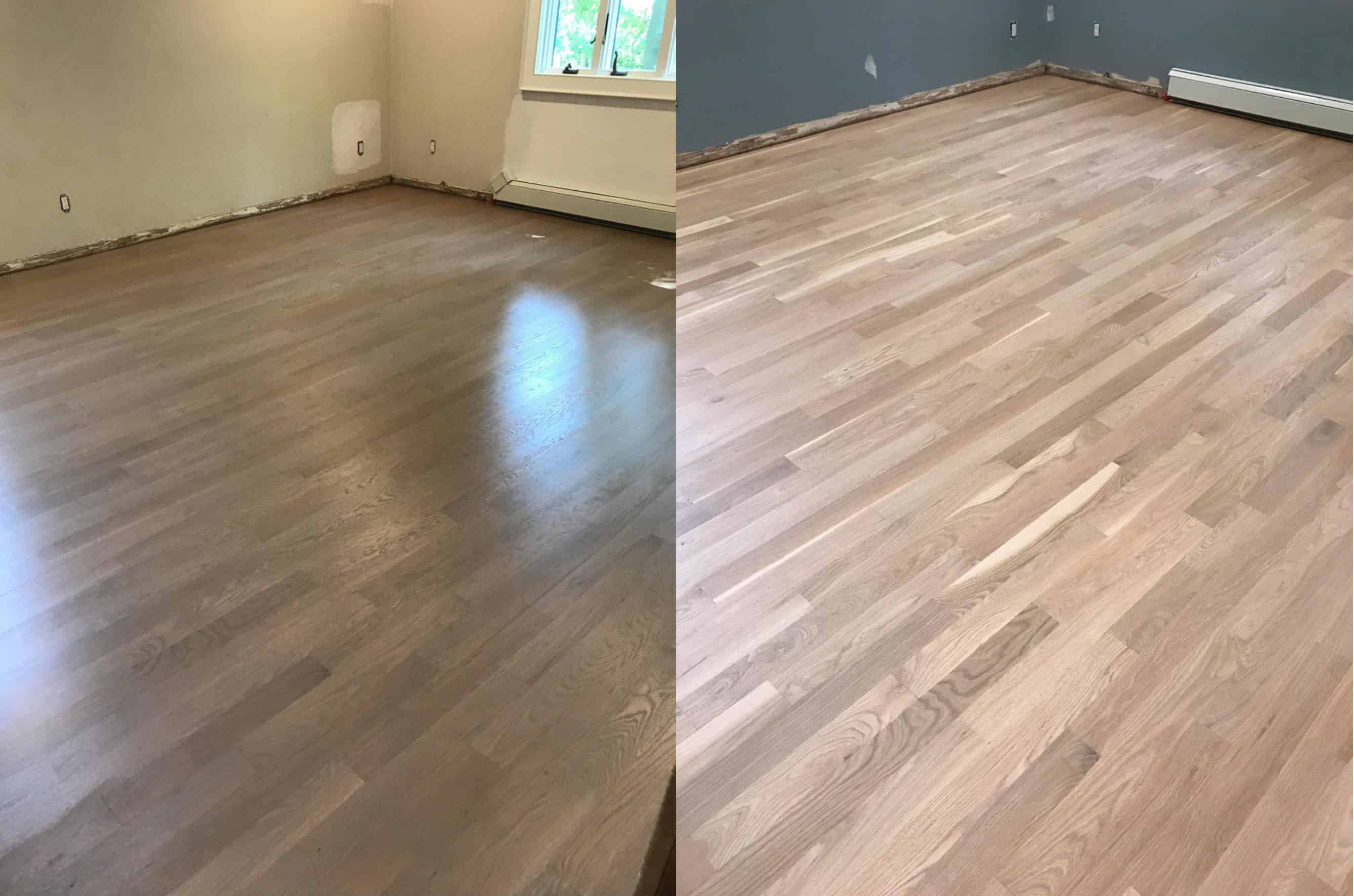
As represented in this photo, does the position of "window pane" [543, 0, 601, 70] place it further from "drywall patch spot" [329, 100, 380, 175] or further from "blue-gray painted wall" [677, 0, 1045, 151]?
"blue-gray painted wall" [677, 0, 1045, 151]

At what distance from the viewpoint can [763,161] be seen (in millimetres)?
4809

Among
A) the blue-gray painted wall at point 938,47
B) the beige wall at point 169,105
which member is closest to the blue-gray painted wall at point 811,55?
the blue-gray painted wall at point 938,47

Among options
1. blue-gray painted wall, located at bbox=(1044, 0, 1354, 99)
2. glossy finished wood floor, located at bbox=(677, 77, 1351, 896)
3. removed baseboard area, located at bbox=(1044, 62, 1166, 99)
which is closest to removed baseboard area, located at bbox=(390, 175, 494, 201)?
glossy finished wood floor, located at bbox=(677, 77, 1351, 896)

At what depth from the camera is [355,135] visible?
52 centimetres

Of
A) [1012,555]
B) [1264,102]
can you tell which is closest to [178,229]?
[1012,555]

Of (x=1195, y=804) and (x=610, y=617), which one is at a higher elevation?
(x=610, y=617)

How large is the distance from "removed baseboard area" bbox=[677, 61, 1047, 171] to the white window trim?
13.8 ft

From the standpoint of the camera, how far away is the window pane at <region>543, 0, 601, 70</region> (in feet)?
1.58

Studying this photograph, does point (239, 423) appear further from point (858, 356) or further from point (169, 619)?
point (858, 356)

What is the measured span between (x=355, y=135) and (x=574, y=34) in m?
0.13

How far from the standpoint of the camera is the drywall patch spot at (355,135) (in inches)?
19.9

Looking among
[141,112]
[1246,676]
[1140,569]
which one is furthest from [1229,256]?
[141,112]

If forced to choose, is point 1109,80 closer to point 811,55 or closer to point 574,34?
point 811,55

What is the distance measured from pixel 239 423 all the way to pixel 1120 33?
23.5ft
